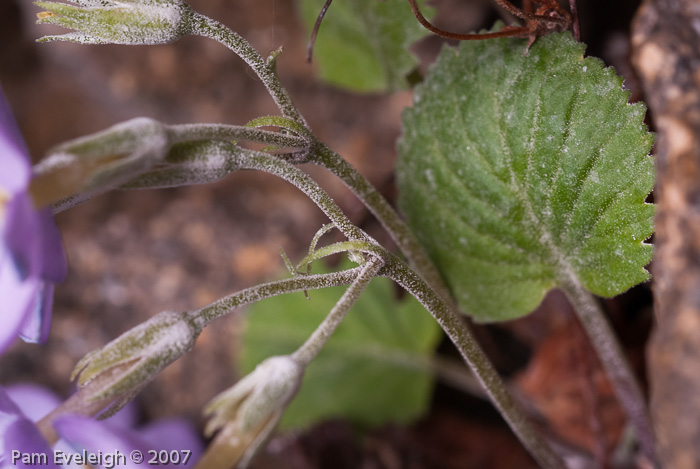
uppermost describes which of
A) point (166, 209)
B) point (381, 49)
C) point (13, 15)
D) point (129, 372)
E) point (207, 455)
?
point (381, 49)

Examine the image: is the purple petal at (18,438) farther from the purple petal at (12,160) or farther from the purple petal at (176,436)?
the purple petal at (176,436)

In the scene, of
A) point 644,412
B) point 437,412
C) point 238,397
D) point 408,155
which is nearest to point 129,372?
point 238,397

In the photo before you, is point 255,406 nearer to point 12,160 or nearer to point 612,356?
point 12,160

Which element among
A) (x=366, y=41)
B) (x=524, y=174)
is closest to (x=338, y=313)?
(x=524, y=174)

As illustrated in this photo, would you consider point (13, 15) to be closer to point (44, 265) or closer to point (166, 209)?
point (166, 209)

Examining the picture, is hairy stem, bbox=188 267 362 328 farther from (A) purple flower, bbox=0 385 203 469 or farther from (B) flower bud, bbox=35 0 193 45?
(B) flower bud, bbox=35 0 193 45

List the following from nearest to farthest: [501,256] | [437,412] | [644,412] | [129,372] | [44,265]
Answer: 1. [44,265]
2. [129,372]
3. [501,256]
4. [644,412]
5. [437,412]

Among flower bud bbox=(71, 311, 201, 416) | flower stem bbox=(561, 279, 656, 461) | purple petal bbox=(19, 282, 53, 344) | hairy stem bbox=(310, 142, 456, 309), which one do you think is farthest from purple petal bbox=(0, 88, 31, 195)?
flower stem bbox=(561, 279, 656, 461)
